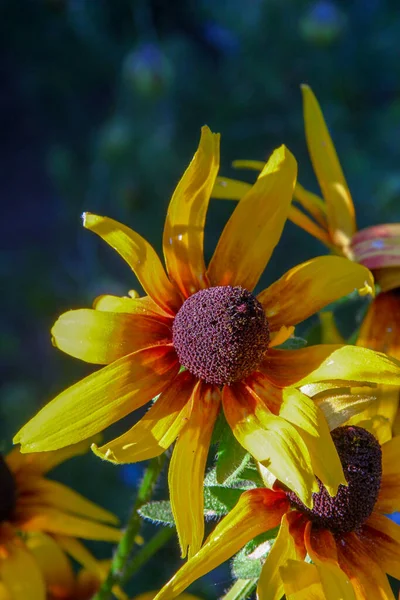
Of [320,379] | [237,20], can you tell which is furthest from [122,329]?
[237,20]

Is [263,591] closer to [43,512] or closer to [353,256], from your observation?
[43,512]

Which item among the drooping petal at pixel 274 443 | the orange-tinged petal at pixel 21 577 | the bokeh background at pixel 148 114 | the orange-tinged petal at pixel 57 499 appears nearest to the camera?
the drooping petal at pixel 274 443

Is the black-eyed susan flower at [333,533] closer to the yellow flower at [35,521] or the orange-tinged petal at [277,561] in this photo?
the orange-tinged petal at [277,561]

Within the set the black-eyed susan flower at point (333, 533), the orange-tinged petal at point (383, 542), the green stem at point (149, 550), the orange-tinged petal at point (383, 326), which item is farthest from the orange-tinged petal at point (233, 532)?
the orange-tinged petal at point (383, 326)

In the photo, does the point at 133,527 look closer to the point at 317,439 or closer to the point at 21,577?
the point at 21,577

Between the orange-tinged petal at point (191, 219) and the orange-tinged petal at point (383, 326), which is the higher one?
the orange-tinged petal at point (191, 219)

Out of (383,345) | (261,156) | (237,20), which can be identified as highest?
(237,20)

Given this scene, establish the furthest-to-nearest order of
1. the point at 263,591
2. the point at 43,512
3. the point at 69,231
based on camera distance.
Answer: the point at 69,231, the point at 43,512, the point at 263,591
